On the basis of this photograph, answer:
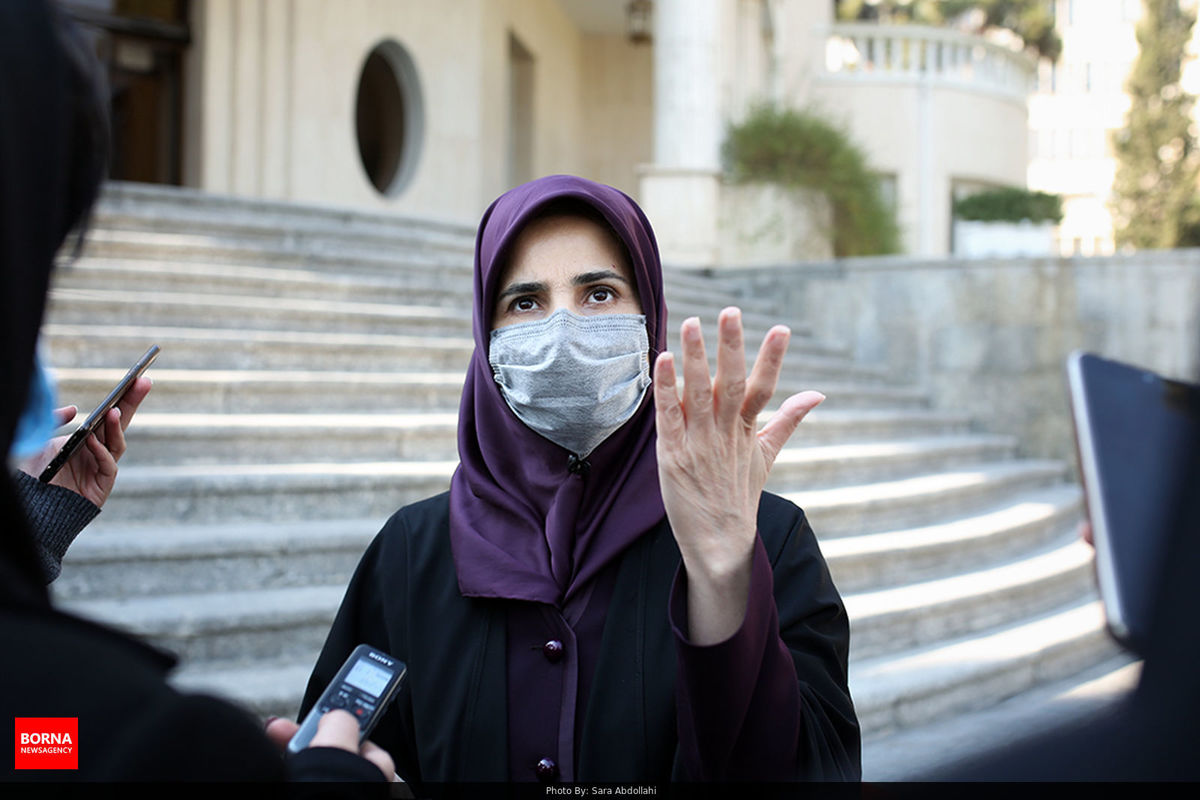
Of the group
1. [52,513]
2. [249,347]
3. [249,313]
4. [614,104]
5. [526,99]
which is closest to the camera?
[52,513]

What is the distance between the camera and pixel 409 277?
659cm

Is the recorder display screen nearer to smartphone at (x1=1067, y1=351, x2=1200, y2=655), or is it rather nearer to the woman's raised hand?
the woman's raised hand

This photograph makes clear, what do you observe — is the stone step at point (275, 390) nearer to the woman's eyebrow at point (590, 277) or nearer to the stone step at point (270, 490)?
the stone step at point (270, 490)

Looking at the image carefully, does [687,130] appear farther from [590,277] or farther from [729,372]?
[729,372]

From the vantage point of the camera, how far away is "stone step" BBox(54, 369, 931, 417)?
443 cm

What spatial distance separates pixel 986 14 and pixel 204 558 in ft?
104

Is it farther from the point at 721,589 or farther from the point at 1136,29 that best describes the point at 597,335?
the point at 1136,29

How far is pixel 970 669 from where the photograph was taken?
4.55 meters

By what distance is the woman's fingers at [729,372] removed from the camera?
1.25 m

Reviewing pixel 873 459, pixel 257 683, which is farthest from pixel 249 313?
pixel 873 459

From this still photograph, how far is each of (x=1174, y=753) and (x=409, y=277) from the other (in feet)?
20.4

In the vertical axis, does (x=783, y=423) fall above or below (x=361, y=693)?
above

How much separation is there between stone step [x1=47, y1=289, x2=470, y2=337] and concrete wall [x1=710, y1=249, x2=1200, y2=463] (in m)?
2.63

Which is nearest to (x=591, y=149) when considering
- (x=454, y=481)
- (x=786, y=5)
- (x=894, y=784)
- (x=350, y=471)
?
(x=786, y=5)
